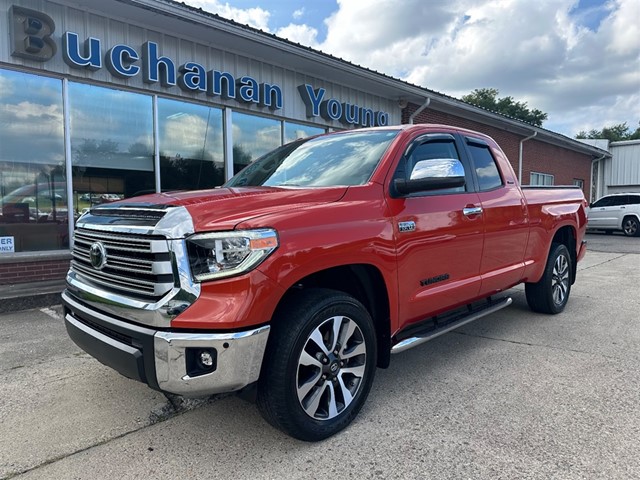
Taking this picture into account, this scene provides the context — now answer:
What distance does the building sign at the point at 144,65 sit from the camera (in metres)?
6.66

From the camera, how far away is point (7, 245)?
6.89 meters

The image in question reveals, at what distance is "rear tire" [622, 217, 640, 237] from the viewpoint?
1775 centimetres

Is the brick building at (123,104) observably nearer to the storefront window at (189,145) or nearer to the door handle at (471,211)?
the storefront window at (189,145)

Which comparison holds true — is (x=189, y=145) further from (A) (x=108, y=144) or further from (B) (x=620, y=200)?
(B) (x=620, y=200)

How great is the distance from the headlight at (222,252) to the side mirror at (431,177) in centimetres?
124

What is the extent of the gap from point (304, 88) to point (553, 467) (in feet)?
30.7

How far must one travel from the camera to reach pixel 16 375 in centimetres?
375

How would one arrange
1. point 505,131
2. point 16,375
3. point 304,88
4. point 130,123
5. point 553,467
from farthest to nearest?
point 505,131, point 304,88, point 130,123, point 16,375, point 553,467

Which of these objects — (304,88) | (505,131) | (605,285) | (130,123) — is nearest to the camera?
(605,285)

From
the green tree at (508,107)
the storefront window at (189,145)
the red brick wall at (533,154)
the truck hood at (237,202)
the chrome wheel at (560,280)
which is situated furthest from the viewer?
the green tree at (508,107)

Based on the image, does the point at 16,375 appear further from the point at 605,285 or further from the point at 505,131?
the point at 505,131

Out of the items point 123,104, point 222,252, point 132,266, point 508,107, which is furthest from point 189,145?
point 508,107

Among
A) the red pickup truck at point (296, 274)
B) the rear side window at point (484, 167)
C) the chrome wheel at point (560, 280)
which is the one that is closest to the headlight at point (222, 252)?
the red pickup truck at point (296, 274)

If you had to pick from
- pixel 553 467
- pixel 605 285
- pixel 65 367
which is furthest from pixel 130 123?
pixel 605 285
